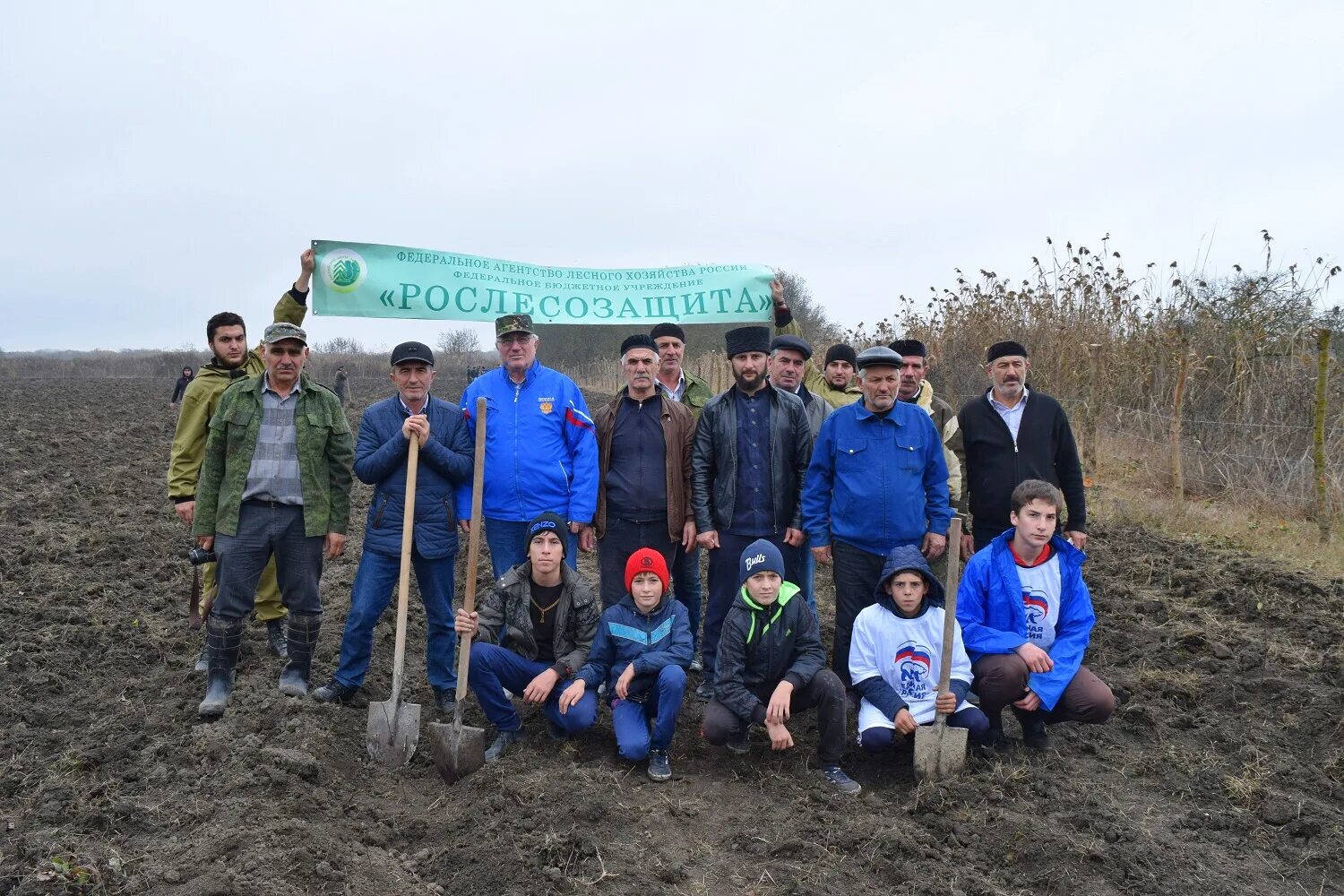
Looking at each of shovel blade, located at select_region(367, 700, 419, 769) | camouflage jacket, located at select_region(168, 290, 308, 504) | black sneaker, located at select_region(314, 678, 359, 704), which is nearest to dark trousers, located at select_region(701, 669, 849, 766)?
shovel blade, located at select_region(367, 700, 419, 769)

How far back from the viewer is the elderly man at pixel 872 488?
15.3ft

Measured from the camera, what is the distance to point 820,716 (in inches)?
167

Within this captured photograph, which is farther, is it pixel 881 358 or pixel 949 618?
pixel 881 358

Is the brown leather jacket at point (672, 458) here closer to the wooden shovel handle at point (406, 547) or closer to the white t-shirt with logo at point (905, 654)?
the wooden shovel handle at point (406, 547)

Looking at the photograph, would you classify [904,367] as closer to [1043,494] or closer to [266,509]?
[1043,494]

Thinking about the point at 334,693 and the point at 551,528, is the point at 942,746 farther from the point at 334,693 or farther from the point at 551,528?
the point at 334,693

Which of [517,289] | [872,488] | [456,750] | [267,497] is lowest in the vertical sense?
[456,750]

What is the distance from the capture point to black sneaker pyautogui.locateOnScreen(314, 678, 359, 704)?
485 centimetres

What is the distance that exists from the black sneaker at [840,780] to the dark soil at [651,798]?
0.26ft

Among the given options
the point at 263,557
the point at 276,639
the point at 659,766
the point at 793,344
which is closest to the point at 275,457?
the point at 263,557

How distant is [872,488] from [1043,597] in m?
0.92

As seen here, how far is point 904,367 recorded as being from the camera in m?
5.34

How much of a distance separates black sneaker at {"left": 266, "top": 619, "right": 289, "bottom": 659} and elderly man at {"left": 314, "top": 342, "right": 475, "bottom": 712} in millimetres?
861

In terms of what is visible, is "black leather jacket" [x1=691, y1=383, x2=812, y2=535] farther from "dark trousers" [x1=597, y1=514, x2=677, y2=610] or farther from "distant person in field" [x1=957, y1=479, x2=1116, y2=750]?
"distant person in field" [x1=957, y1=479, x2=1116, y2=750]
